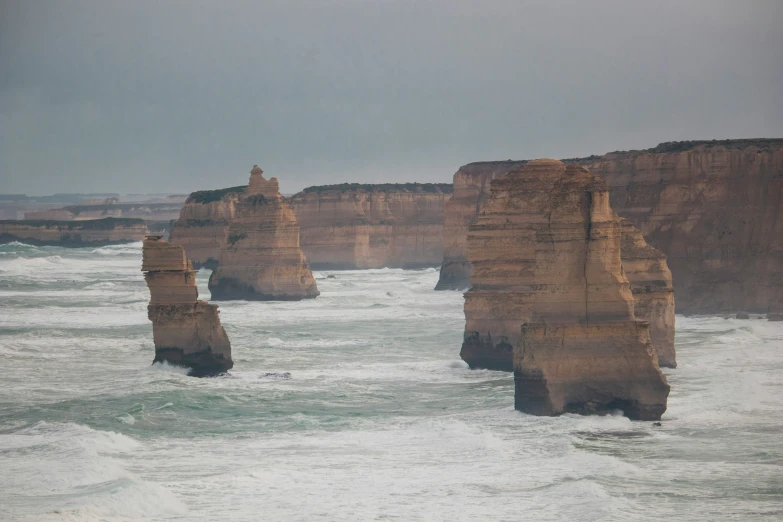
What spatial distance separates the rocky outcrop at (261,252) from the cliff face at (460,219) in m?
11.0

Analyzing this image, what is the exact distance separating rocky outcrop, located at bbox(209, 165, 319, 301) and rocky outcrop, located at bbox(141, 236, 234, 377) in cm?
3007

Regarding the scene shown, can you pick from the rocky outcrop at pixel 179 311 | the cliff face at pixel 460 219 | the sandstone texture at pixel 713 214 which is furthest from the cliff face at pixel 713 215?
the rocky outcrop at pixel 179 311

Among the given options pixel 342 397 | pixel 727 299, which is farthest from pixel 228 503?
pixel 727 299

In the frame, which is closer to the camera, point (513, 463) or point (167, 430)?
point (513, 463)

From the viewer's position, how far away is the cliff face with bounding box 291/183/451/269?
10325 centimetres

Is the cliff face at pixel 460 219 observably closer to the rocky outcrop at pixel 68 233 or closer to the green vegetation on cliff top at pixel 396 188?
the green vegetation on cliff top at pixel 396 188

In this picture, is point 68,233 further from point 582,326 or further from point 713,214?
point 582,326

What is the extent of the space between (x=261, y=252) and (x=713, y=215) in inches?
854

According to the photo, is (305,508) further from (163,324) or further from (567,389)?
(163,324)

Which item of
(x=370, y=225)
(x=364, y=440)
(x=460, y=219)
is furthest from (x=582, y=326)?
(x=370, y=225)

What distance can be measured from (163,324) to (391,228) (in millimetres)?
76026

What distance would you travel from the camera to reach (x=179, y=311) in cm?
3153

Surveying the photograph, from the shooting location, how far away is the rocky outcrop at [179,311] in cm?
3162

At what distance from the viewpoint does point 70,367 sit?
3591cm
